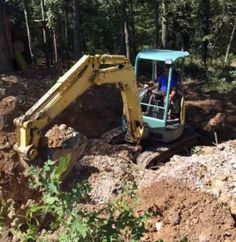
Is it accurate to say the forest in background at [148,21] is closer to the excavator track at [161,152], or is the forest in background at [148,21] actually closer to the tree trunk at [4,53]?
the tree trunk at [4,53]

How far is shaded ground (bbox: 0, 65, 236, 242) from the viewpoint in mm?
7266

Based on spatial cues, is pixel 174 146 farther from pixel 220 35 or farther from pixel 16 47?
pixel 220 35

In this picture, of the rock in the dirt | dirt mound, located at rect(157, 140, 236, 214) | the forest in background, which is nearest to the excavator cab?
dirt mound, located at rect(157, 140, 236, 214)

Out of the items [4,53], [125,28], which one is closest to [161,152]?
[4,53]

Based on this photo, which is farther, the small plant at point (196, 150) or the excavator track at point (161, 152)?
the small plant at point (196, 150)

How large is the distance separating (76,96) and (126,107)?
182 cm

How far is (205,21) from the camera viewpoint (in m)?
27.4

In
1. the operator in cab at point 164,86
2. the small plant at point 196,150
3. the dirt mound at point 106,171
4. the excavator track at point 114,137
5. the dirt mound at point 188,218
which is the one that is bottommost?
the small plant at point 196,150

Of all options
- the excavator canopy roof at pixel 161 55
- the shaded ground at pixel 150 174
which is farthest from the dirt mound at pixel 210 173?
the excavator canopy roof at pixel 161 55

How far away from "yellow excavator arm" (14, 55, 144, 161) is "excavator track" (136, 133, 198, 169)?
1.40ft

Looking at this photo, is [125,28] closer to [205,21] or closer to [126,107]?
[205,21]

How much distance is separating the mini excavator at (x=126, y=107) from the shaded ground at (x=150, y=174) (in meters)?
0.46

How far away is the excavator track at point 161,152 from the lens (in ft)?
34.5

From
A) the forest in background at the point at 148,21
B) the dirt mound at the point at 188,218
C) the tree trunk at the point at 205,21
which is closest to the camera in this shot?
the dirt mound at the point at 188,218
